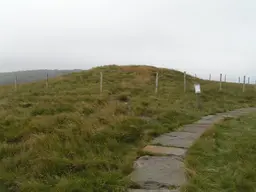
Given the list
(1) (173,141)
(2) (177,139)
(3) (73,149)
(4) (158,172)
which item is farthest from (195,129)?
(3) (73,149)

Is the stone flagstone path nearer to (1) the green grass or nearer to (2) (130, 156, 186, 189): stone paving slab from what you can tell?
(2) (130, 156, 186, 189): stone paving slab

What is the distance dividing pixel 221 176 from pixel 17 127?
13.5 feet

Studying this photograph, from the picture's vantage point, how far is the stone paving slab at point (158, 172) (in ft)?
9.05

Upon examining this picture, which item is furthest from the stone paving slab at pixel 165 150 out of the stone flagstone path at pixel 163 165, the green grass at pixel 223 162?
the green grass at pixel 223 162

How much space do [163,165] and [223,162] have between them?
0.93m

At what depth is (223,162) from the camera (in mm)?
3580

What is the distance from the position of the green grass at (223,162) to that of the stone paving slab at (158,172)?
134mm

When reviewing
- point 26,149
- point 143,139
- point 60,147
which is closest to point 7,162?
point 26,149

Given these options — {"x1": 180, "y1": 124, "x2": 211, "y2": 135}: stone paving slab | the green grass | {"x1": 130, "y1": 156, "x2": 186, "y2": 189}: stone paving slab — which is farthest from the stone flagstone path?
{"x1": 180, "y1": 124, "x2": 211, "y2": 135}: stone paving slab

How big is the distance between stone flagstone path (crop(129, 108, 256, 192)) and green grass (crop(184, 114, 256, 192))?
129 mm

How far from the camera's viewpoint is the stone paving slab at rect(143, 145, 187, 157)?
3.71 m

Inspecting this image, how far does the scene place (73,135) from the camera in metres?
4.29

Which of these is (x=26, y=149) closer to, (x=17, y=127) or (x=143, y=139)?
(x=17, y=127)

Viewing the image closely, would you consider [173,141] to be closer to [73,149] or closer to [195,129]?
[195,129]
